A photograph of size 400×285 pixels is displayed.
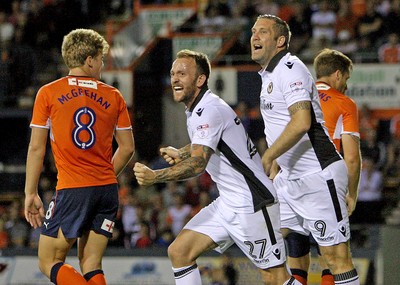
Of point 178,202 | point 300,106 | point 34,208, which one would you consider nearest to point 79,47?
point 34,208

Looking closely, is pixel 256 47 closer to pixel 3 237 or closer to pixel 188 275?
pixel 188 275

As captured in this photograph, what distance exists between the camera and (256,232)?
643 centimetres

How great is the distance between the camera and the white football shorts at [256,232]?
6.43 m

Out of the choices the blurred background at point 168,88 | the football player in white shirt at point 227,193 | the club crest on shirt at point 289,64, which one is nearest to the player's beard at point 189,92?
the football player in white shirt at point 227,193

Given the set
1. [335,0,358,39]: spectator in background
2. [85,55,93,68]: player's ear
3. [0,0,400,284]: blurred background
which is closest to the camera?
[85,55,93,68]: player's ear

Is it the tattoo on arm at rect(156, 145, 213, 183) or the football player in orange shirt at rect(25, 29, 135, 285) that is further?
the football player in orange shirt at rect(25, 29, 135, 285)

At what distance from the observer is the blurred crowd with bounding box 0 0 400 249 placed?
13.9 m

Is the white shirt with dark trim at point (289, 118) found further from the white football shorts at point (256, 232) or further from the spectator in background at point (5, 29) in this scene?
the spectator in background at point (5, 29)

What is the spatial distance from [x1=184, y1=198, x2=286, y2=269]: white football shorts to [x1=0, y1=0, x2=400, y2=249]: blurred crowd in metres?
6.79

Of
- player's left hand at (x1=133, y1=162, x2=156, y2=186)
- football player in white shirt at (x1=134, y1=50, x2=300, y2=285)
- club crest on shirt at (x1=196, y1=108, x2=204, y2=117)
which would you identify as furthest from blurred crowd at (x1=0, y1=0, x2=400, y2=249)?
player's left hand at (x1=133, y1=162, x2=156, y2=186)

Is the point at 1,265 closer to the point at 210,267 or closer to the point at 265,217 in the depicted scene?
the point at 210,267

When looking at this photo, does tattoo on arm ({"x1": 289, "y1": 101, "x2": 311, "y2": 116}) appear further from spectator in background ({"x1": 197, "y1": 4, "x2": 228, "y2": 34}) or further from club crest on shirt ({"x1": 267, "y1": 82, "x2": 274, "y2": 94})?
spectator in background ({"x1": 197, "y1": 4, "x2": 228, "y2": 34})

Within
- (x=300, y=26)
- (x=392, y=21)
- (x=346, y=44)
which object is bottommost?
(x=346, y=44)

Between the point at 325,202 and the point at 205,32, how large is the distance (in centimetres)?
1180
